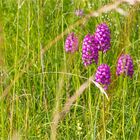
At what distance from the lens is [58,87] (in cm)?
168

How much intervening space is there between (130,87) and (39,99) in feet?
1.30

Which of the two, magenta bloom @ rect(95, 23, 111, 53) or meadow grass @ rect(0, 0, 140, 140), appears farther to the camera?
magenta bloom @ rect(95, 23, 111, 53)

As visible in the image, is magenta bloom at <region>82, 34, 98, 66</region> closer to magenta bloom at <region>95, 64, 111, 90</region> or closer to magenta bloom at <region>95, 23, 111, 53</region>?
magenta bloom at <region>95, 23, 111, 53</region>

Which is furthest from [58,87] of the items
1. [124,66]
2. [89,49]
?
[124,66]

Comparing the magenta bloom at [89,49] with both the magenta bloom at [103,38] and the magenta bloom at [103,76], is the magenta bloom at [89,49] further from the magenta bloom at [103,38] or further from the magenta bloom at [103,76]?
the magenta bloom at [103,76]

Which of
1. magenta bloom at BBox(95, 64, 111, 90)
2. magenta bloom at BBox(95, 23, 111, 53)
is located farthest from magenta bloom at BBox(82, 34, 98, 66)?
magenta bloom at BBox(95, 64, 111, 90)

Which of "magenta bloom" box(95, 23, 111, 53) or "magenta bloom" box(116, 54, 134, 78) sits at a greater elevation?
"magenta bloom" box(95, 23, 111, 53)

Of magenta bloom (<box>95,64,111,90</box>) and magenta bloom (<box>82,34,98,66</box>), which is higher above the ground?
magenta bloom (<box>82,34,98,66</box>)

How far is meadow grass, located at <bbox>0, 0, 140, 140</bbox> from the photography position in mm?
1532

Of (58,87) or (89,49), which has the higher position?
(89,49)

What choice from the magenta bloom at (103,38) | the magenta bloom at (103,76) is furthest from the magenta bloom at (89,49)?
the magenta bloom at (103,76)

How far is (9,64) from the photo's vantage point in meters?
2.30

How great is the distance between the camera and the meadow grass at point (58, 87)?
1532 millimetres

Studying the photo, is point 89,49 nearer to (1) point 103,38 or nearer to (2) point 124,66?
(1) point 103,38
